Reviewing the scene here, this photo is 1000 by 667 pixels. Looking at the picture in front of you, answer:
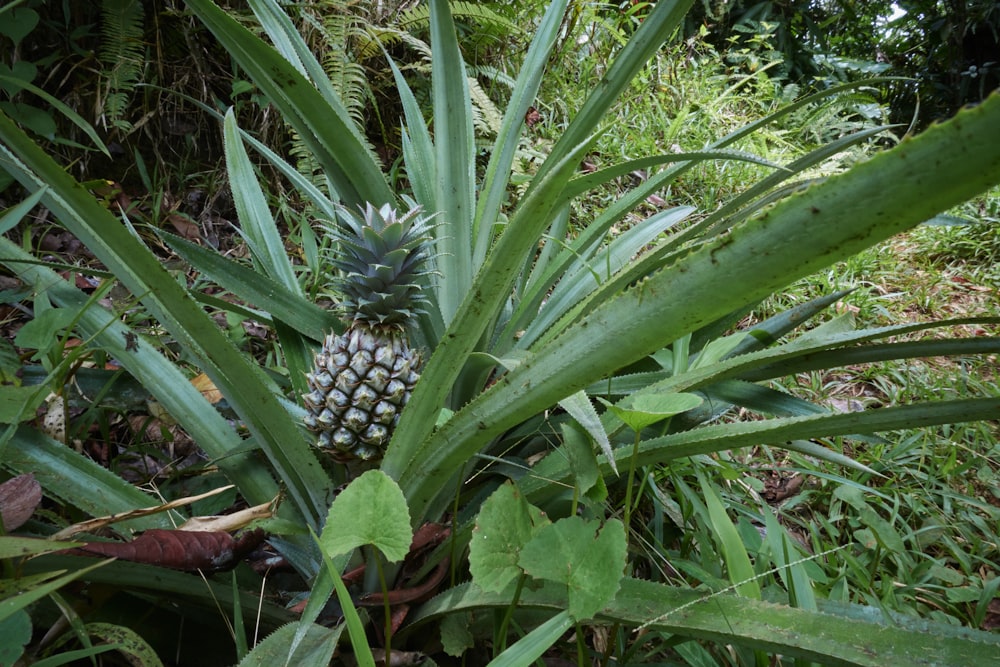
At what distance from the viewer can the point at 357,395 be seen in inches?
41.1

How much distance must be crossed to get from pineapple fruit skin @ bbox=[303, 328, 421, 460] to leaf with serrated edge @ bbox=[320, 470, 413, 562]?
334mm

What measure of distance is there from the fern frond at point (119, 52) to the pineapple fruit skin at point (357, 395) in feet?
5.50

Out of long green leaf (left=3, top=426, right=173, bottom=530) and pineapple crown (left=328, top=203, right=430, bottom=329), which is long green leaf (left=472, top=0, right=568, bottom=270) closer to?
pineapple crown (left=328, top=203, right=430, bottom=329)

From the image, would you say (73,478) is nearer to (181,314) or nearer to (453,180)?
(181,314)

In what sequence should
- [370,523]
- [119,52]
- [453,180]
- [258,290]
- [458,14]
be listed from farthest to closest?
[458,14] < [119,52] < [453,180] < [258,290] < [370,523]

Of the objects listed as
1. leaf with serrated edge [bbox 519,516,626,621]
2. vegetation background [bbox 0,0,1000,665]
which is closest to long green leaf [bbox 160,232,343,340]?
vegetation background [bbox 0,0,1000,665]

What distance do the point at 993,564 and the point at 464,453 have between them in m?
1.41

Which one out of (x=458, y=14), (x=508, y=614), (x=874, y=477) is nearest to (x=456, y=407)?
(x=508, y=614)

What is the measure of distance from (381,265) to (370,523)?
1.71 feet

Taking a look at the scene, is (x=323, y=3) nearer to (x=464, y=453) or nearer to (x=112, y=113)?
(x=112, y=113)

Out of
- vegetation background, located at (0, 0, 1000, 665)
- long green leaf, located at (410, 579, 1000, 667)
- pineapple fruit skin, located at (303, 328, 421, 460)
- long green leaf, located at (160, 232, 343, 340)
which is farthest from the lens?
long green leaf, located at (160, 232, 343, 340)

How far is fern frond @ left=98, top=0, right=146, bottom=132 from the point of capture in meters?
2.12

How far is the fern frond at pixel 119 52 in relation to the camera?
212 cm

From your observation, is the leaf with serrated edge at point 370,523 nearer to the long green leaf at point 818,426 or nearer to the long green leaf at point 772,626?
the long green leaf at point 772,626
